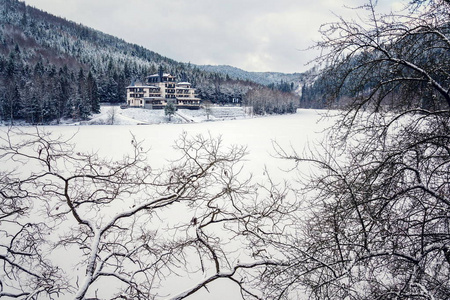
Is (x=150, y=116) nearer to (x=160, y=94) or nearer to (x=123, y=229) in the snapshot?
(x=160, y=94)

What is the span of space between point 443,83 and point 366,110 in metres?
1.06

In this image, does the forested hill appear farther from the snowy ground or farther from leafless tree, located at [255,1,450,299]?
leafless tree, located at [255,1,450,299]

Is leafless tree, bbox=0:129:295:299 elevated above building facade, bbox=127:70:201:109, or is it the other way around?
building facade, bbox=127:70:201:109

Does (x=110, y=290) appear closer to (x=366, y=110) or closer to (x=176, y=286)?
(x=176, y=286)

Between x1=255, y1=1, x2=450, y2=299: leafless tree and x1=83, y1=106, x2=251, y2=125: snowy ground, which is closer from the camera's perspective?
x1=255, y1=1, x2=450, y2=299: leafless tree

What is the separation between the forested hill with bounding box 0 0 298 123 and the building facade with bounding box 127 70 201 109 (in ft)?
16.4

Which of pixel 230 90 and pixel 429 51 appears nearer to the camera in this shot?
pixel 429 51

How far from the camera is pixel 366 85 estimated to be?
13.3 feet

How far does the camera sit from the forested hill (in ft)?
153

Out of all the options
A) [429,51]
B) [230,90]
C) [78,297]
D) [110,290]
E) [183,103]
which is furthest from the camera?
[230,90]

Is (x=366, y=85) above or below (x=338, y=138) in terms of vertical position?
above

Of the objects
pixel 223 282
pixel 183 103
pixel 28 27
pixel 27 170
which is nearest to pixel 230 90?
pixel 183 103

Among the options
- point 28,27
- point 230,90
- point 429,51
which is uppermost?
point 28,27

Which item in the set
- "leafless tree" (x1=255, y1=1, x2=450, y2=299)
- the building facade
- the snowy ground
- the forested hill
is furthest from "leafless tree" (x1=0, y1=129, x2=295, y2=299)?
the building facade
